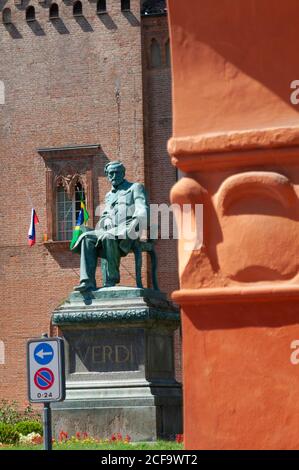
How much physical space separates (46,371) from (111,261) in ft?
31.4

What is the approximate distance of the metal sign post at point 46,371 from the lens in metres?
7.05

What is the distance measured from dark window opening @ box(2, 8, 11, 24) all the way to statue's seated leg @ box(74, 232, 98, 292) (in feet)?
64.6

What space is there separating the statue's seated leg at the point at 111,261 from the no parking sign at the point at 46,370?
9.48 metres

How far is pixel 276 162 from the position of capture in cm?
528

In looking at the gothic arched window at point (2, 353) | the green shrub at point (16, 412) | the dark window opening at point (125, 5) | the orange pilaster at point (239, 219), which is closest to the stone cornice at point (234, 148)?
the orange pilaster at point (239, 219)

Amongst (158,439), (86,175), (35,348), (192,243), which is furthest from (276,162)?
(86,175)

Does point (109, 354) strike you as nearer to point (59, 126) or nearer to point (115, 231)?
point (115, 231)

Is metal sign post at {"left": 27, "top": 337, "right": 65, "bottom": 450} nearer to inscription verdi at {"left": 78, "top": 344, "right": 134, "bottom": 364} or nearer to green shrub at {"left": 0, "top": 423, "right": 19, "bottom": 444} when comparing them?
inscription verdi at {"left": 78, "top": 344, "right": 134, "bottom": 364}

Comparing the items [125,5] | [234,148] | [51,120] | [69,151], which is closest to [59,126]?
[51,120]

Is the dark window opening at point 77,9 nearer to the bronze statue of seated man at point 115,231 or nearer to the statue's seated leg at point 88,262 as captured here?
the bronze statue of seated man at point 115,231

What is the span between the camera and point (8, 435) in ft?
57.2

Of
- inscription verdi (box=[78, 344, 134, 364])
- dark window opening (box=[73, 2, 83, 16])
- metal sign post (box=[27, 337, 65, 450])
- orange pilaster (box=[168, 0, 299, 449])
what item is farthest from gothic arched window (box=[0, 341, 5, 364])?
orange pilaster (box=[168, 0, 299, 449])

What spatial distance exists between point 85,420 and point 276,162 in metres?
10.7

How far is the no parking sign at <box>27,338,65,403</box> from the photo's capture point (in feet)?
23.1
